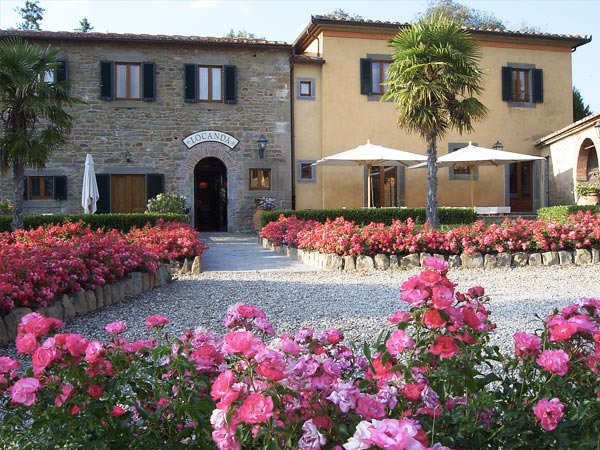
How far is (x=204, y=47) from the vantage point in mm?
16641

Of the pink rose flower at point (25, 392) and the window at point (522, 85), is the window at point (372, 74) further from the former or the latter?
the pink rose flower at point (25, 392)

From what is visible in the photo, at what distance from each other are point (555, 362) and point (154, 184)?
15636 millimetres

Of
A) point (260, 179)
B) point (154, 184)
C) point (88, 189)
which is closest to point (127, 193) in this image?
point (154, 184)

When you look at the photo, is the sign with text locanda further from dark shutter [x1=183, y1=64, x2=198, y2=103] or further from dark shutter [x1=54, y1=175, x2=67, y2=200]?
dark shutter [x1=54, y1=175, x2=67, y2=200]

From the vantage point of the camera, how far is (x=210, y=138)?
16.6 m

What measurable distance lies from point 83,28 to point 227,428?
3712 centimetres

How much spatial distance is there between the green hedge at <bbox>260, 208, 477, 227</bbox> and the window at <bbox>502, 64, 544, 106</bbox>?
6.46m

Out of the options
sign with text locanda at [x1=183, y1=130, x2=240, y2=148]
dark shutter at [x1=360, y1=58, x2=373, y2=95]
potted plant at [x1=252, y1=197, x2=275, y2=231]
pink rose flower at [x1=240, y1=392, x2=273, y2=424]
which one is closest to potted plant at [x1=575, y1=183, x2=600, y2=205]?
dark shutter at [x1=360, y1=58, x2=373, y2=95]

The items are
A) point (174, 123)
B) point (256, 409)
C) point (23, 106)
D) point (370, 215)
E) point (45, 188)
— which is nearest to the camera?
point (256, 409)

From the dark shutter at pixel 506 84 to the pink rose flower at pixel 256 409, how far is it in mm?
19455

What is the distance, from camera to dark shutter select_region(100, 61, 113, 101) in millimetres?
16094

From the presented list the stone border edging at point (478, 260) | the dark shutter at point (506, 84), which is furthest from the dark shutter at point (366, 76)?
the stone border edging at point (478, 260)

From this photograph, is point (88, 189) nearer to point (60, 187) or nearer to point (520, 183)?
point (60, 187)

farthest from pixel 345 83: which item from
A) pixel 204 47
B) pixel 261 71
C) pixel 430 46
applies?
pixel 430 46
